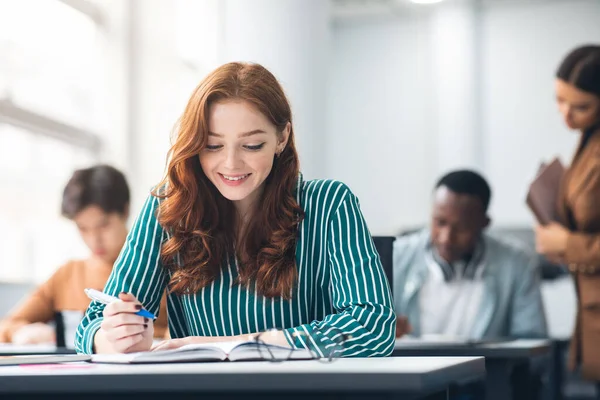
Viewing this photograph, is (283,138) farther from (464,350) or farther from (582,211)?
(582,211)

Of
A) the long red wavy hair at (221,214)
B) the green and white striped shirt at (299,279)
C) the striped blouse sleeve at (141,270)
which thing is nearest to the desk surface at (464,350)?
the green and white striped shirt at (299,279)

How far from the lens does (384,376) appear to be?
3.57ft

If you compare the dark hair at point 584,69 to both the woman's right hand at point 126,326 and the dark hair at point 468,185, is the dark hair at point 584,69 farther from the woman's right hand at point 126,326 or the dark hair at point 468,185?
the woman's right hand at point 126,326

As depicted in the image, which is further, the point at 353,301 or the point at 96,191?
the point at 96,191

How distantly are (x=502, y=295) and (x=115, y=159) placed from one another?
224cm

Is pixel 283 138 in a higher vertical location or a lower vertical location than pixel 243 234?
higher

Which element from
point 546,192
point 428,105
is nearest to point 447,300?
point 546,192

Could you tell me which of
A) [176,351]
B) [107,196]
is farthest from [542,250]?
[176,351]

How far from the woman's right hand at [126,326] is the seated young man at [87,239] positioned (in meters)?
1.60

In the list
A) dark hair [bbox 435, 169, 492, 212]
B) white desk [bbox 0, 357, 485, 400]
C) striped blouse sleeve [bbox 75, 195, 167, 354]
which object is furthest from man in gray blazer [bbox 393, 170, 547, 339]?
white desk [bbox 0, 357, 485, 400]

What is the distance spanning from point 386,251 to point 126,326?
909 mm

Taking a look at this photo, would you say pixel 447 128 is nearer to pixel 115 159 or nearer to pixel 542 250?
pixel 115 159

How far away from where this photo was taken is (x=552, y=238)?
3168 mm

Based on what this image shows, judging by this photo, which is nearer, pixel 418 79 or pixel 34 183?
pixel 34 183
